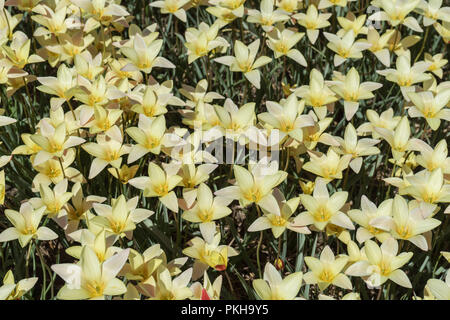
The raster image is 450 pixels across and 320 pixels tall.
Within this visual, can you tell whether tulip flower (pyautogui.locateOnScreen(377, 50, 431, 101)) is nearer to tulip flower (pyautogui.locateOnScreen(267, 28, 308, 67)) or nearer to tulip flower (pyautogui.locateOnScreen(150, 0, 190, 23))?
tulip flower (pyautogui.locateOnScreen(267, 28, 308, 67))

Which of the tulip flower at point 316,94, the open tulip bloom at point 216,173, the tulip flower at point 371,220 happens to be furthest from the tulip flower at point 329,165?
the tulip flower at point 316,94

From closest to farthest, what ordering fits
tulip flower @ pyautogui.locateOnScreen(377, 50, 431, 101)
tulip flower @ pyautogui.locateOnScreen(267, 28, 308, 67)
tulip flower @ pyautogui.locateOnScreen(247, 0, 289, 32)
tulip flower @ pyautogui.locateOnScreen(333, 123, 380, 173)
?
1. tulip flower @ pyautogui.locateOnScreen(333, 123, 380, 173)
2. tulip flower @ pyautogui.locateOnScreen(377, 50, 431, 101)
3. tulip flower @ pyautogui.locateOnScreen(267, 28, 308, 67)
4. tulip flower @ pyautogui.locateOnScreen(247, 0, 289, 32)

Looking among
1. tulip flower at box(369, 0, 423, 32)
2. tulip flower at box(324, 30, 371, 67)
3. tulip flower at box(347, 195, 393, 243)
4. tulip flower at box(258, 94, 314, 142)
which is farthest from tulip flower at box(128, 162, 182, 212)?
tulip flower at box(369, 0, 423, 32)

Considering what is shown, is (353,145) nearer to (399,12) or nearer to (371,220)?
(371,220)

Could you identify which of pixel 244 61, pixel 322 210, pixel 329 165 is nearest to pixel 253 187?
pixel 322 210

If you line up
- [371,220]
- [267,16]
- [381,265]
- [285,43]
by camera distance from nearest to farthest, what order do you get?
[381,265]
[371,220]
[285,43]
[267,16]

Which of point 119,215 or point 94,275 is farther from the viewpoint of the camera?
point 119,215

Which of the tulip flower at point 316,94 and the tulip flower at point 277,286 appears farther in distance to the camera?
the tulip flower at point 316,94

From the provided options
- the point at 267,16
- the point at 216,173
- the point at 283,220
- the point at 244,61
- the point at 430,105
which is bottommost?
the point at 216,173

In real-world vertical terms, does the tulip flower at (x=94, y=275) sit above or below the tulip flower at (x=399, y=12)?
below

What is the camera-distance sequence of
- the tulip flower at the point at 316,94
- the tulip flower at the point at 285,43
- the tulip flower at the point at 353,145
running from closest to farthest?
the tulip flower at the point at 353,145
the tulip flower at the point at 316,94
the tulip flower at the point at 285,43

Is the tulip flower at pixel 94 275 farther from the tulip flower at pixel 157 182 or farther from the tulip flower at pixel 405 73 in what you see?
the tulip flower at pixel 405 73
